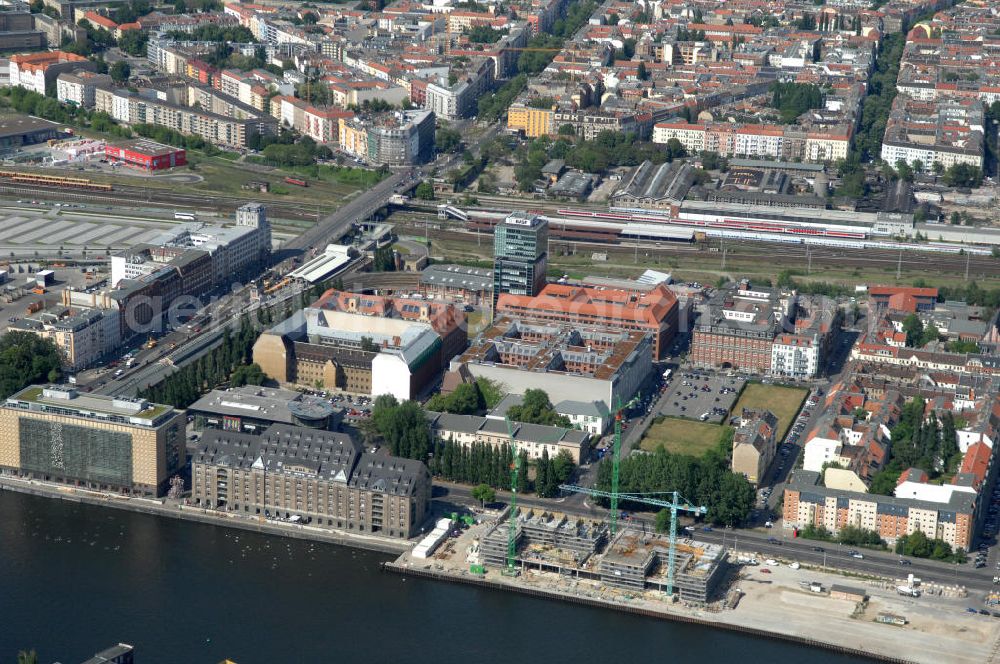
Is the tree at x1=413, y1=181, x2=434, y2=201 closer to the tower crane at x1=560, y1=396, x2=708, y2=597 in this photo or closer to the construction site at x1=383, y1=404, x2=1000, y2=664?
the tower crane at x1=560, y1=396, x2=708, y2=597

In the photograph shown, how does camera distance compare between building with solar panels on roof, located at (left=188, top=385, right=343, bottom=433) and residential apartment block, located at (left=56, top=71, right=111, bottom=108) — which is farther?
residential apartment block, located at (left=56, top=71, right=111, bottom=108)

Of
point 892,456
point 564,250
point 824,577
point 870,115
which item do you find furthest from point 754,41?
point 824,577

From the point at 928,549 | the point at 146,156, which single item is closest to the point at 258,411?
the point at 928,549

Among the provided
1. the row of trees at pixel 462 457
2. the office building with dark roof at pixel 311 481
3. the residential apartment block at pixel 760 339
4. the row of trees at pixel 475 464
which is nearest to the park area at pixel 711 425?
the residential apartment block at pixel 760 339

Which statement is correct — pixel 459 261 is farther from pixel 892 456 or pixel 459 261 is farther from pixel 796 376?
pixel 892 456

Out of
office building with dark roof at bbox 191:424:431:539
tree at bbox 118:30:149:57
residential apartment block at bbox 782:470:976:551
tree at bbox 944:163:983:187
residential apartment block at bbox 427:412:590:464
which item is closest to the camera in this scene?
residential apartment block at bbox 782:470:976:551

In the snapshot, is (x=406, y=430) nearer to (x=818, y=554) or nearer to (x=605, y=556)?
(x=605, y=556)

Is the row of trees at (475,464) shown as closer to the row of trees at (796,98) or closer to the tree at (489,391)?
the tree at (489,391)

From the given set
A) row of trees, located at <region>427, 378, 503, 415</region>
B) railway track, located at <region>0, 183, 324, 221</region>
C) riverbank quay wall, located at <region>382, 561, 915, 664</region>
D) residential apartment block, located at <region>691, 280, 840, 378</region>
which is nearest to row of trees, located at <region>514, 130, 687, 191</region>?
railway track, located at <region>0, 183, 324, 221</region>
